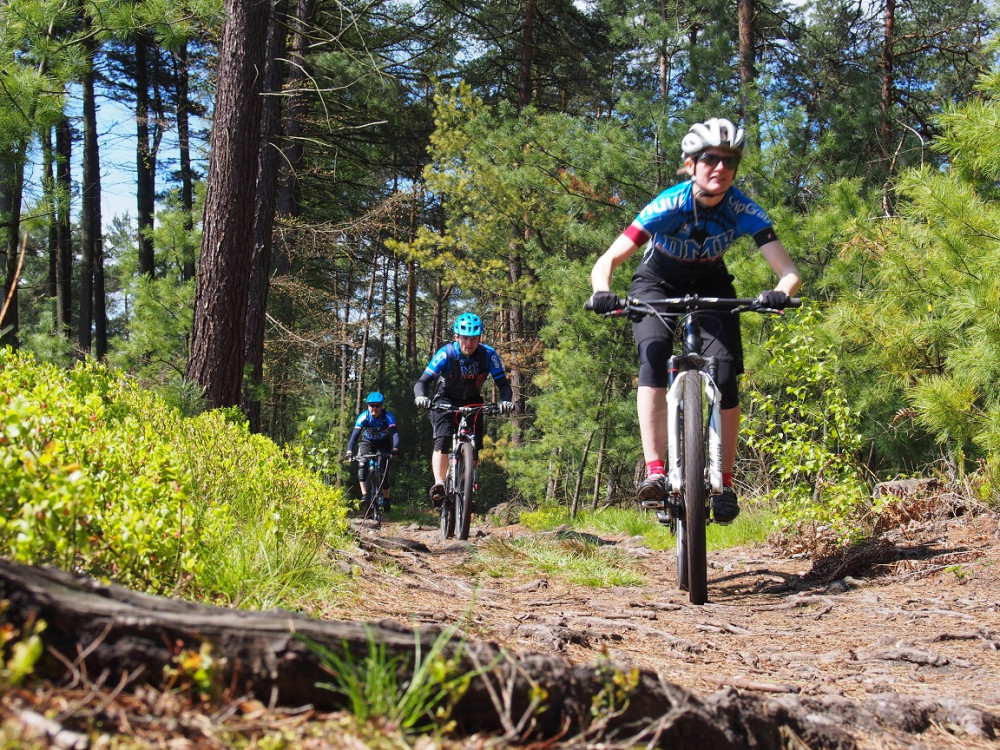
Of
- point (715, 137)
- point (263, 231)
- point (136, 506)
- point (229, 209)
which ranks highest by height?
point (263, 231)

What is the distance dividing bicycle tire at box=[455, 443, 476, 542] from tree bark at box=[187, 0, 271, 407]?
238 centimetres

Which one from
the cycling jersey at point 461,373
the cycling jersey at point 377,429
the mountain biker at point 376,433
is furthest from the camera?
the cycling jersey at point 377,429

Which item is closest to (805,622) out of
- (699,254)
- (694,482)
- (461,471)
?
(694,482)

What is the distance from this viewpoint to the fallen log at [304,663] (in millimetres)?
1267

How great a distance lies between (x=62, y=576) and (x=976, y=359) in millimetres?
5236

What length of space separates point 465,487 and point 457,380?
1110 millimetres

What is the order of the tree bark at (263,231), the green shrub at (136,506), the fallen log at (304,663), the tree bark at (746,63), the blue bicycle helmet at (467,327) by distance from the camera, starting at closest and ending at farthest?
the fallen log at (304,663)
the green shrub at (136,506)
the blue bicycle helmet at (467,327)
the tree bark at (263,231)
the tree bark at (746,63)

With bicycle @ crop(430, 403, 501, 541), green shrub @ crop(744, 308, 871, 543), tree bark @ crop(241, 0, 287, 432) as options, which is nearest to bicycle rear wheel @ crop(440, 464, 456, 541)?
bicycle @ crop(430, 403, 501, 541)

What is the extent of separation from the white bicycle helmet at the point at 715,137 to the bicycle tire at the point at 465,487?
172 inches

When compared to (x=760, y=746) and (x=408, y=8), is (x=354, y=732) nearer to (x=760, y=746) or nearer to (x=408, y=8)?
(x=760, y=746)

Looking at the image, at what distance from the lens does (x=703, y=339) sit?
4.45 meters

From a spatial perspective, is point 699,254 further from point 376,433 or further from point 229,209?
point 376,433

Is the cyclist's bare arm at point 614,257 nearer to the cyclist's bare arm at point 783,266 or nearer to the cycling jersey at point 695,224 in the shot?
the cycling jersey at point 695,224

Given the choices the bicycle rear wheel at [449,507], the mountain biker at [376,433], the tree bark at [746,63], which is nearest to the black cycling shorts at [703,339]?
the bicycle rear wheel at [449,507]
